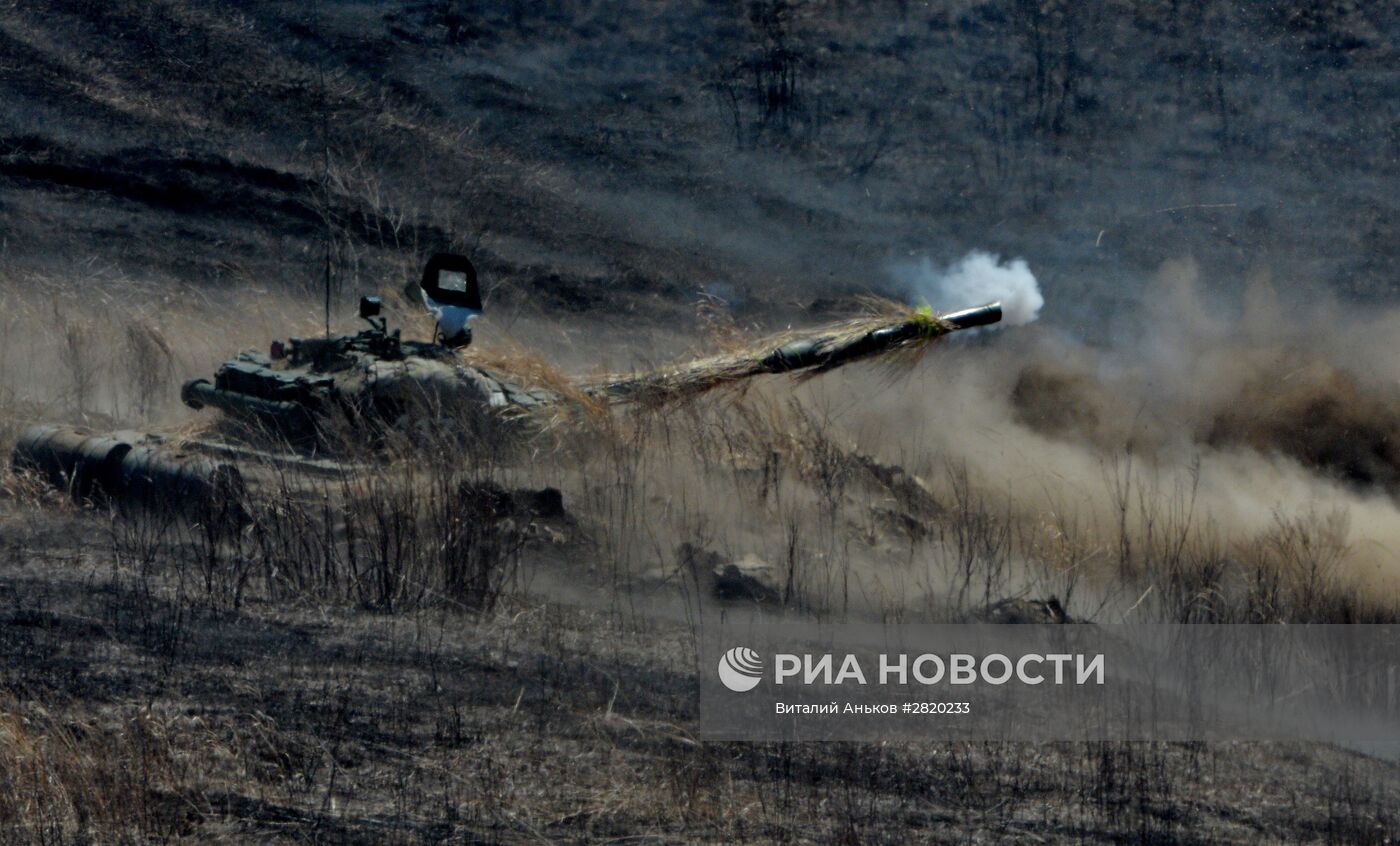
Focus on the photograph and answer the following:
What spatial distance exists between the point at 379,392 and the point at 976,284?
554 cm

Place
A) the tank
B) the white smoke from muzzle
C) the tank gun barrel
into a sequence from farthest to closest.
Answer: the white smoke from muzzle, the tank, the tank gun barrel

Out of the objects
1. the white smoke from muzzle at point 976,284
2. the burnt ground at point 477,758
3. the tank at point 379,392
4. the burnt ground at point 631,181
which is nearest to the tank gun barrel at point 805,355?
the tank at point 379,392

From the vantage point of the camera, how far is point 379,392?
1188 cm

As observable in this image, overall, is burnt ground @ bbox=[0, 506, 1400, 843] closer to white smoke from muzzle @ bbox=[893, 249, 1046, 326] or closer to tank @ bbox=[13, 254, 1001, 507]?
tank @ bbox=[13, 254, 1001, 507]

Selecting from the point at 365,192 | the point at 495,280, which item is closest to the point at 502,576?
the point at 495,280

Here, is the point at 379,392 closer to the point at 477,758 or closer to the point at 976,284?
the point at 477,758

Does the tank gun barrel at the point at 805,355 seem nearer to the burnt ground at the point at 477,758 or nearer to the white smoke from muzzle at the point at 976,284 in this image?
the white smoke from muzzle at the point at 976,284

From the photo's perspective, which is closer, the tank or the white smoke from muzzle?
the tank

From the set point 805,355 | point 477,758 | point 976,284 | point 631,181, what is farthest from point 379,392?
point 631,181

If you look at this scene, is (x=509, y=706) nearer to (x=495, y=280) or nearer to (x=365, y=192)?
(x=495, y=280)

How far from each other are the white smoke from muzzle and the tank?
0.87 metres

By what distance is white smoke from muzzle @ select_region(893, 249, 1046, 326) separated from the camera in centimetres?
1272

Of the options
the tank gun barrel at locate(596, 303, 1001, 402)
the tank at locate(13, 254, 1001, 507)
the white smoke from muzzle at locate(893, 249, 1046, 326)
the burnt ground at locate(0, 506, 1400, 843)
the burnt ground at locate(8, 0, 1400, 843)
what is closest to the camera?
the burnt ground at locate(0, 506, 1400, 843)

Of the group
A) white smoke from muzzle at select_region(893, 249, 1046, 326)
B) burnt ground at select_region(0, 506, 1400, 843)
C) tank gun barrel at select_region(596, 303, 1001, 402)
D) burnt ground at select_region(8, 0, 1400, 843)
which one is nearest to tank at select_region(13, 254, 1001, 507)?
tank gun barrel at select_region(596, 303, 1001, 402)
